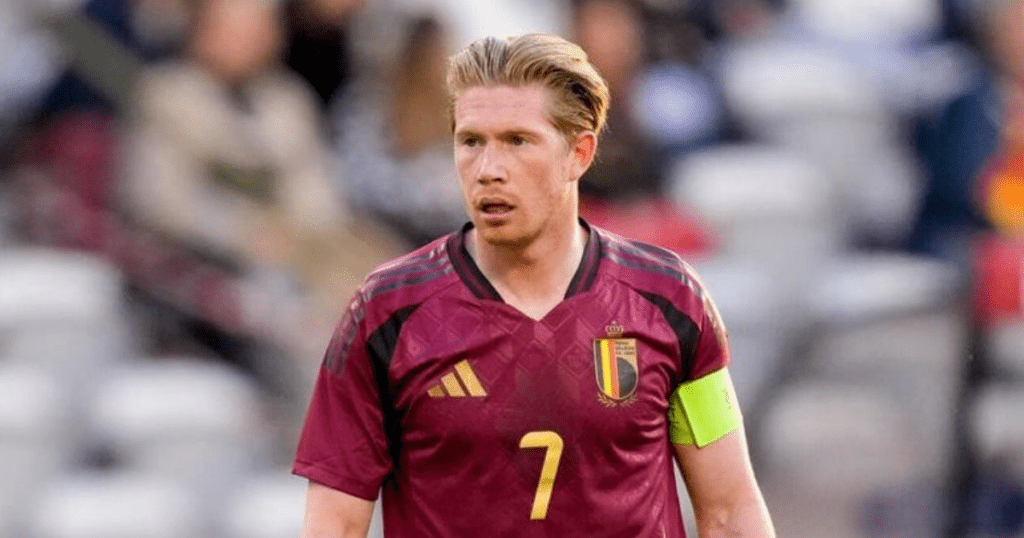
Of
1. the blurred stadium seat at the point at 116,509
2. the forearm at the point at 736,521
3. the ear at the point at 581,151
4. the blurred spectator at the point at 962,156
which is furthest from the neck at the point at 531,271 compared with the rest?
the blurred spectator at the point at 962,156

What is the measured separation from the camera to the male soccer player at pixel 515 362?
3461 millimetres

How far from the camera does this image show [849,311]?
24.8 feet

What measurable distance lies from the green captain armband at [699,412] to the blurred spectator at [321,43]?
12.2 feet

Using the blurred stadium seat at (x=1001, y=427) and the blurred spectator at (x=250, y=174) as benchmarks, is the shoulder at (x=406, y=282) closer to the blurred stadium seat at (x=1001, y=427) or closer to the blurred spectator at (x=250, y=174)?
the blurred spectator at (x=250, y=174)

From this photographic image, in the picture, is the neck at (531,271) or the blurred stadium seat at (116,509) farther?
the blurred stadium seat at (116,509)

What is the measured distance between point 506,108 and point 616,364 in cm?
47

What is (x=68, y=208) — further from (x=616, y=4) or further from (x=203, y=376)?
(x=616, y=4)

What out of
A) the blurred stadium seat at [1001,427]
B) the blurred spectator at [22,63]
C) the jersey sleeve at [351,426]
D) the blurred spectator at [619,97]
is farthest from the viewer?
the blurred stadium seat at [1001,427]

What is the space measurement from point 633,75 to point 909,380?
61.5 inches

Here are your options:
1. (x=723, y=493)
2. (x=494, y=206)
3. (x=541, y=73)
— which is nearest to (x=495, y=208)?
(x=494, y=206)

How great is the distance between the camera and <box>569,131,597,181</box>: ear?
3529 millimetres

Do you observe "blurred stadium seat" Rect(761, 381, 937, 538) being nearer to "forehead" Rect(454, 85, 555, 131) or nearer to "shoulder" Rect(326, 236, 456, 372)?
"shoulder" Rect(326, 236, 456, 372)

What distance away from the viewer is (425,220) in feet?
23.2

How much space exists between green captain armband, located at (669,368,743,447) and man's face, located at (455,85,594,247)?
409 millimetres
